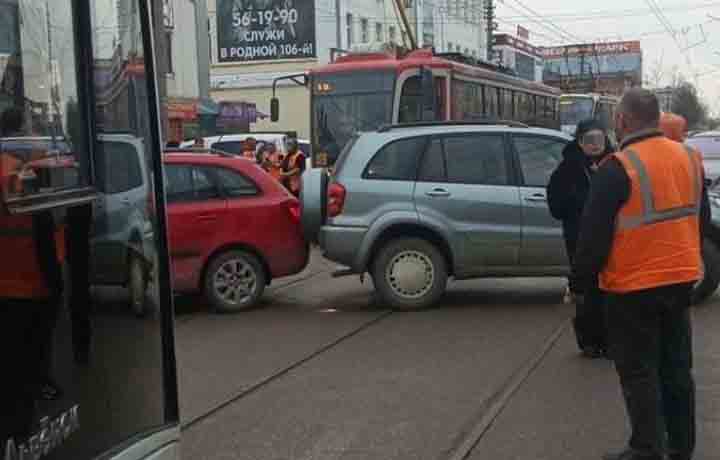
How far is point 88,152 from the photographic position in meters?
2.53

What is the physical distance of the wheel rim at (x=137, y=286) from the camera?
2826 millimetres

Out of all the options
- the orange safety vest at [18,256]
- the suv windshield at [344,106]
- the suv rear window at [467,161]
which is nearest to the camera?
the orange safety vest at [18,256]

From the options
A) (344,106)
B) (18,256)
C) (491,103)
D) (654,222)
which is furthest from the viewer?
(491,103)

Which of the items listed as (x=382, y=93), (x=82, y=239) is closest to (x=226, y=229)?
(x=82, y=239)

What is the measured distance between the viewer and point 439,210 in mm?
10188

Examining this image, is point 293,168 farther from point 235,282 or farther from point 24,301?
point 24,301

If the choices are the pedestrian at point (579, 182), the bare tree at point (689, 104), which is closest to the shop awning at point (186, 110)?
the pedestrian at point (579, 182)

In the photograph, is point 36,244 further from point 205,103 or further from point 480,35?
point 480,35

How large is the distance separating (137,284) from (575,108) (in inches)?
1360

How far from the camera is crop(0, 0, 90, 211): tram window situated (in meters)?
2.16

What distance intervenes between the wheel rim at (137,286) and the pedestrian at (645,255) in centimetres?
262

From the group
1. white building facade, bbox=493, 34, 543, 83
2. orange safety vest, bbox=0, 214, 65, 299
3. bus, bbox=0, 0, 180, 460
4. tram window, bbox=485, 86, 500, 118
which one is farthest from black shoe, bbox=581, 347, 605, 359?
white building facade, bbox=493, 34, 543, 83

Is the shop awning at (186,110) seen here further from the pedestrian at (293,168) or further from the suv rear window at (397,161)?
the suv rear window at (397,161)

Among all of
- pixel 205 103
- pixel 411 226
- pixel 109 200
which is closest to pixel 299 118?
pixel 205 103
